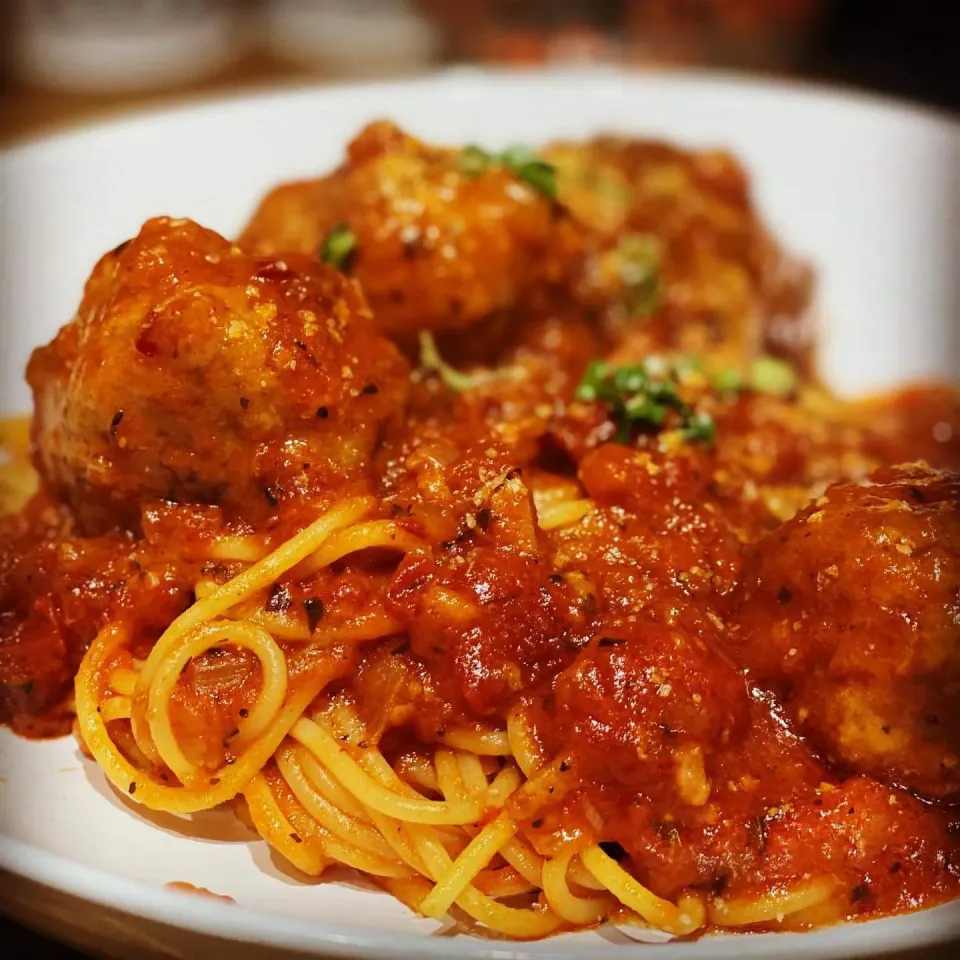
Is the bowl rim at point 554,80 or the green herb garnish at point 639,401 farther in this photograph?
the bowl rim at point 554,80

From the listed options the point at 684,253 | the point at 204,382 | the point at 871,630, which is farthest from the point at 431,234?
the point at 871,630

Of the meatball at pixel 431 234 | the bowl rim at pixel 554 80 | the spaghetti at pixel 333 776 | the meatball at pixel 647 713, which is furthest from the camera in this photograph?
the bowl rim at pixel 554 80

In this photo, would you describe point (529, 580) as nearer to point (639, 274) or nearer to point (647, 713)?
point (647, 713)

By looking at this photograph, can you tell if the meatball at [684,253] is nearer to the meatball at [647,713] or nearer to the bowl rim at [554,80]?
the bowl rim at [554,80]

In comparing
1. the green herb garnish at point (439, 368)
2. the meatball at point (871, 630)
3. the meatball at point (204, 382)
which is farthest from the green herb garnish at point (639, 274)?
the meatball at point (871, 630)

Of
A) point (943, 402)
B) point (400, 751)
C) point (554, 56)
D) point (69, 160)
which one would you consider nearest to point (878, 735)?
point (400, 751)

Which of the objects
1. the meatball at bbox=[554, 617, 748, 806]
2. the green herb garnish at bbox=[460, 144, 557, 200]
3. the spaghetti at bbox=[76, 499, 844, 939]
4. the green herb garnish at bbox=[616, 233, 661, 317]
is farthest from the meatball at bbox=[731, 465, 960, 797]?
the green herb garnish at bbox=[616, 233, 661, 317]
